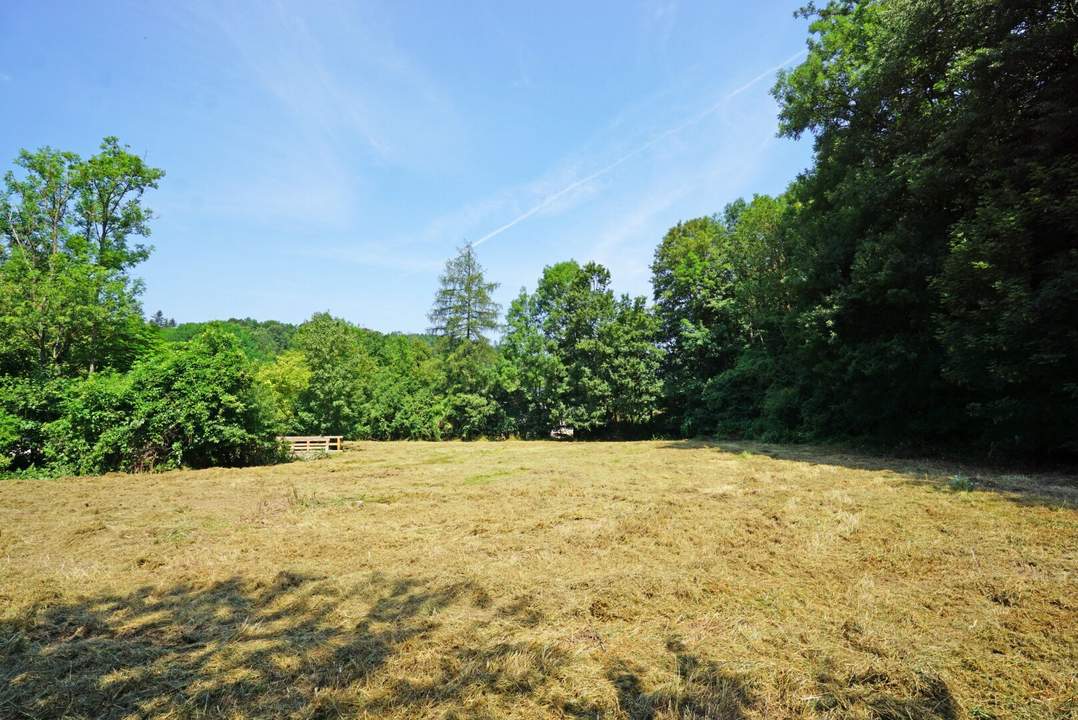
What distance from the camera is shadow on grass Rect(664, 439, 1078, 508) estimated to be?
6.40m

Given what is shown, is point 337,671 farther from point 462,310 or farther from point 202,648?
point 462,310

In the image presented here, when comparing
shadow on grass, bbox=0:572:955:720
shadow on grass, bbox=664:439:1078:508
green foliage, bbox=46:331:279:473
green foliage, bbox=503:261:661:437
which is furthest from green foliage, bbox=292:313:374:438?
shadow on grass, bbox=0:572:955:720

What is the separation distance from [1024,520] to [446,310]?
28.4 m

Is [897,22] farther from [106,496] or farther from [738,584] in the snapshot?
[106,496]

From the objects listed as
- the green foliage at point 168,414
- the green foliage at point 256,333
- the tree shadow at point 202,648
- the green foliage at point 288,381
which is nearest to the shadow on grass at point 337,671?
the tree shadow at point 202,648

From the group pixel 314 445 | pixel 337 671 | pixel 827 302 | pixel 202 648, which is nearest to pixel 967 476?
pixel 827 302

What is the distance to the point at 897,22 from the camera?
1105 centimetres

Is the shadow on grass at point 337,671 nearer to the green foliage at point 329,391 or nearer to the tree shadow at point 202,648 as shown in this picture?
the tree shadow at point 202,648

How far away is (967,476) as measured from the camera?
8.25 metres

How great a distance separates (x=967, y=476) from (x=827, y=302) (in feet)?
18.3

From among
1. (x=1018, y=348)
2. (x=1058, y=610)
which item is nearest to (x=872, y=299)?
(x=1018, y=348)

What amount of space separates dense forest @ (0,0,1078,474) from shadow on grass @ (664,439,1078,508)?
113cm

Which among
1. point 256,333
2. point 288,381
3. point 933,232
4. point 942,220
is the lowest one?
point 288,381

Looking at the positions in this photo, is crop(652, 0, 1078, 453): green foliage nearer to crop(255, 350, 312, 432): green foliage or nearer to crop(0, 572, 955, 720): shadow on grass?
crop(0, 572, 955, 720): shadow on grass
